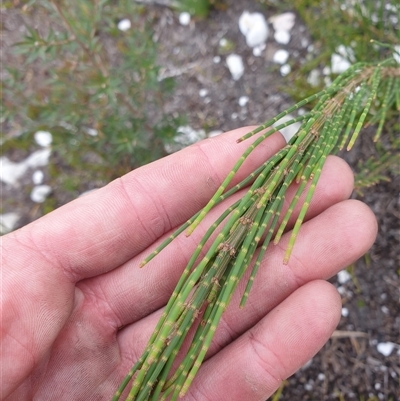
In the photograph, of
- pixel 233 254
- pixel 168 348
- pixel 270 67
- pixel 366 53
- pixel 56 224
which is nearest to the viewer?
pixel 168 348

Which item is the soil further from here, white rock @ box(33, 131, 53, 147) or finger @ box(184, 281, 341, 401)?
finger @ box(184, 281, 341, 401)

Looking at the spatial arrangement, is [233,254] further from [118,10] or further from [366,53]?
[118,10]

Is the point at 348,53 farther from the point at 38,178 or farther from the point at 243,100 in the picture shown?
the point at 38,178

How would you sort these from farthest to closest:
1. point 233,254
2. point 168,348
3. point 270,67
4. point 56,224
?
point 270,67 → point 56,224 → point 233,254 → point 168,348

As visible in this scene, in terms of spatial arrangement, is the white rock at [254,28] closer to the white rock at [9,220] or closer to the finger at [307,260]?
the finger at [307,260]

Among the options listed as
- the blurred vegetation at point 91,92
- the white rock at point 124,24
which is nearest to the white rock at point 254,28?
the blurred vegetation at point 91,92

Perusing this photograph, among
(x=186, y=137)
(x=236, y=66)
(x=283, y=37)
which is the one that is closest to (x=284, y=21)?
(x=283, y=37)

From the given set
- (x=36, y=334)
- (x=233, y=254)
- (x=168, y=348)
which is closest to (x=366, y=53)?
(x=233, y=254)
